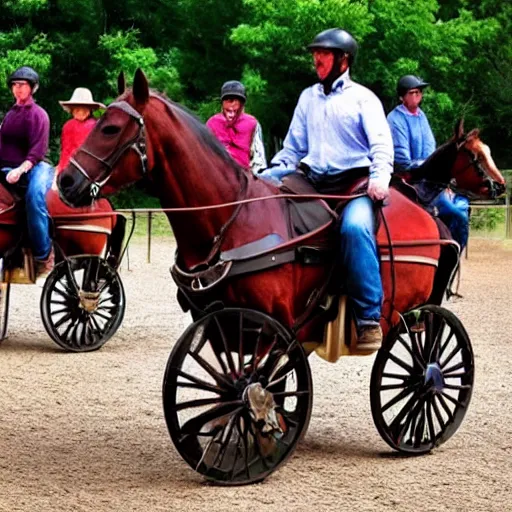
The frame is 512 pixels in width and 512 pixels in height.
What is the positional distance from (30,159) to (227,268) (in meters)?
4.79

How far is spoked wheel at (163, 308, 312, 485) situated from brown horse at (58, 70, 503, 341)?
0.19m

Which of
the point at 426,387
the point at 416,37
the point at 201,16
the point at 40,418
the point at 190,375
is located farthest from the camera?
the point at 201,16

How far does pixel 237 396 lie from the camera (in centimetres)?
655

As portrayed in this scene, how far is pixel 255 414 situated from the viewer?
652 cm

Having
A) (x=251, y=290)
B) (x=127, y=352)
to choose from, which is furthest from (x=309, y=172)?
(x=127, y=352)

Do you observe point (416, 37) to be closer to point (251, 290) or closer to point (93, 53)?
point (93, 53)

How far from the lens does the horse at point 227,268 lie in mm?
6504

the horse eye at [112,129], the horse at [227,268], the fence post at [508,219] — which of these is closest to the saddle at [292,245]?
the horse at [227,268]

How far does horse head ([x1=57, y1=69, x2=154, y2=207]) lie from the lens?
21.2ft

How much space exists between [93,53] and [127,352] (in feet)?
61.9

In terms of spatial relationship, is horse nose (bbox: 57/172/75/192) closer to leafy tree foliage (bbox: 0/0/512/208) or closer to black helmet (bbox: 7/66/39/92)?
black helmet (bbox: 7/66/39/92)

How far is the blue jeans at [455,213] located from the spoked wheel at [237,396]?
705cm

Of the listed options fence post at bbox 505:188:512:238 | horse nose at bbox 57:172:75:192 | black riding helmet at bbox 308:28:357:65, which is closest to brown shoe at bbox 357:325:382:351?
black riding helmet at bbox 308:28:357:65

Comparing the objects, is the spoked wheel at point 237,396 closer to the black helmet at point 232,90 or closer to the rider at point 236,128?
the rider at point 236,128
